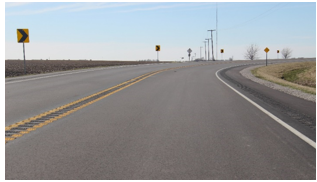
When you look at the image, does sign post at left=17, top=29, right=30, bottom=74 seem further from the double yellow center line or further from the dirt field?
the double yellow center line

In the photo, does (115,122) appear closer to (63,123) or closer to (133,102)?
(63,123)

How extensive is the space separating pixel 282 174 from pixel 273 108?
6.09 metres

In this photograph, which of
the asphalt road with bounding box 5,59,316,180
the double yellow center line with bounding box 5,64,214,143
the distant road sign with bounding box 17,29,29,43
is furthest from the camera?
the distant road sign with bounding box 17,29,29,43

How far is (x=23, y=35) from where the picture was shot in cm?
2744

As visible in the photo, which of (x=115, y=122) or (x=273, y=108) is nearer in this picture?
(x=115, y=122)

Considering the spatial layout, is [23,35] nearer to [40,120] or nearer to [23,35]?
[23,35]

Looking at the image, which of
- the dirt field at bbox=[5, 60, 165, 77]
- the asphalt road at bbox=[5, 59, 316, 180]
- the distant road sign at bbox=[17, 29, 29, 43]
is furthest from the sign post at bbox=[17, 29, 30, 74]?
the asphalt road at bbox=[5, 59, 316, 180]

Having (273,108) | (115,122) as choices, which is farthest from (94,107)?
(273,108)

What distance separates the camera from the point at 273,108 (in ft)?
34.3

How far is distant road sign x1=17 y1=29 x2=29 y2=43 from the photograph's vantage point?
1078 inches

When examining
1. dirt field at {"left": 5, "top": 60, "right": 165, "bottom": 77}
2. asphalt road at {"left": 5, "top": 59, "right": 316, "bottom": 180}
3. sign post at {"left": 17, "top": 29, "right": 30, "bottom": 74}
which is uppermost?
sign post at {"left": 17, "top": 29, "right": 30, "bottom": 74}

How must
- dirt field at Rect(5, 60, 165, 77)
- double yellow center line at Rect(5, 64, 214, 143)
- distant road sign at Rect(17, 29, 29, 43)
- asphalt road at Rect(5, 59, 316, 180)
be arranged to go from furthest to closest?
1. dirt field at Rect(5, 60, 165, 77)
2. distant road sign at Rect(17, 29, 29, 43)
3. double yellow center line at Rect(5, 64, 214, 143)
4. asphalt road at Rect(5, 59, 316, 180)

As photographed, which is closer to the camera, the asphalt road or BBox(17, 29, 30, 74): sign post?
the asphalt road

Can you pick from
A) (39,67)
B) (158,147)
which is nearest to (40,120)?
(158,147)
